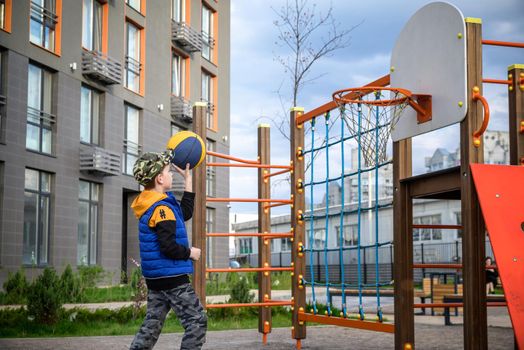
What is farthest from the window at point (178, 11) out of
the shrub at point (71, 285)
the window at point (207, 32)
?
the shrub at point (71, 285)

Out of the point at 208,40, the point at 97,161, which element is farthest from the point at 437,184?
the point at 208,40

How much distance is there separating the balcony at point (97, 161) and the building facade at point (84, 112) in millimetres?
29

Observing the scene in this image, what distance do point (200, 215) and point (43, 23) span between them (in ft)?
44.7

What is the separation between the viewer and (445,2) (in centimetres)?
503

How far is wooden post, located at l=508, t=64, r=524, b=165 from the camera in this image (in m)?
5.73

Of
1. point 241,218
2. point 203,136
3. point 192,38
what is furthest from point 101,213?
point 241,218

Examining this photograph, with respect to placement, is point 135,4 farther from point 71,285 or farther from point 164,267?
point 164,267

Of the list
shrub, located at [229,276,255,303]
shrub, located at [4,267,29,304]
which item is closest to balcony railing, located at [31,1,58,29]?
shrub, located at [4,267,29,304]

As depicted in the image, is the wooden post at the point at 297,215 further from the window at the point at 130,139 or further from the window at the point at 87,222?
the window at the point at 130,139

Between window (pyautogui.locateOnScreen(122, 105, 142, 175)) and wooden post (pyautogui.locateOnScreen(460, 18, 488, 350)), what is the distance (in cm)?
1922

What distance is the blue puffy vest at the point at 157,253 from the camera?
4969 mm

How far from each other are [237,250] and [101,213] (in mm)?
39441

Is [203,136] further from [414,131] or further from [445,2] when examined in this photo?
[445,2]

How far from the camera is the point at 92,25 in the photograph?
2184cm
